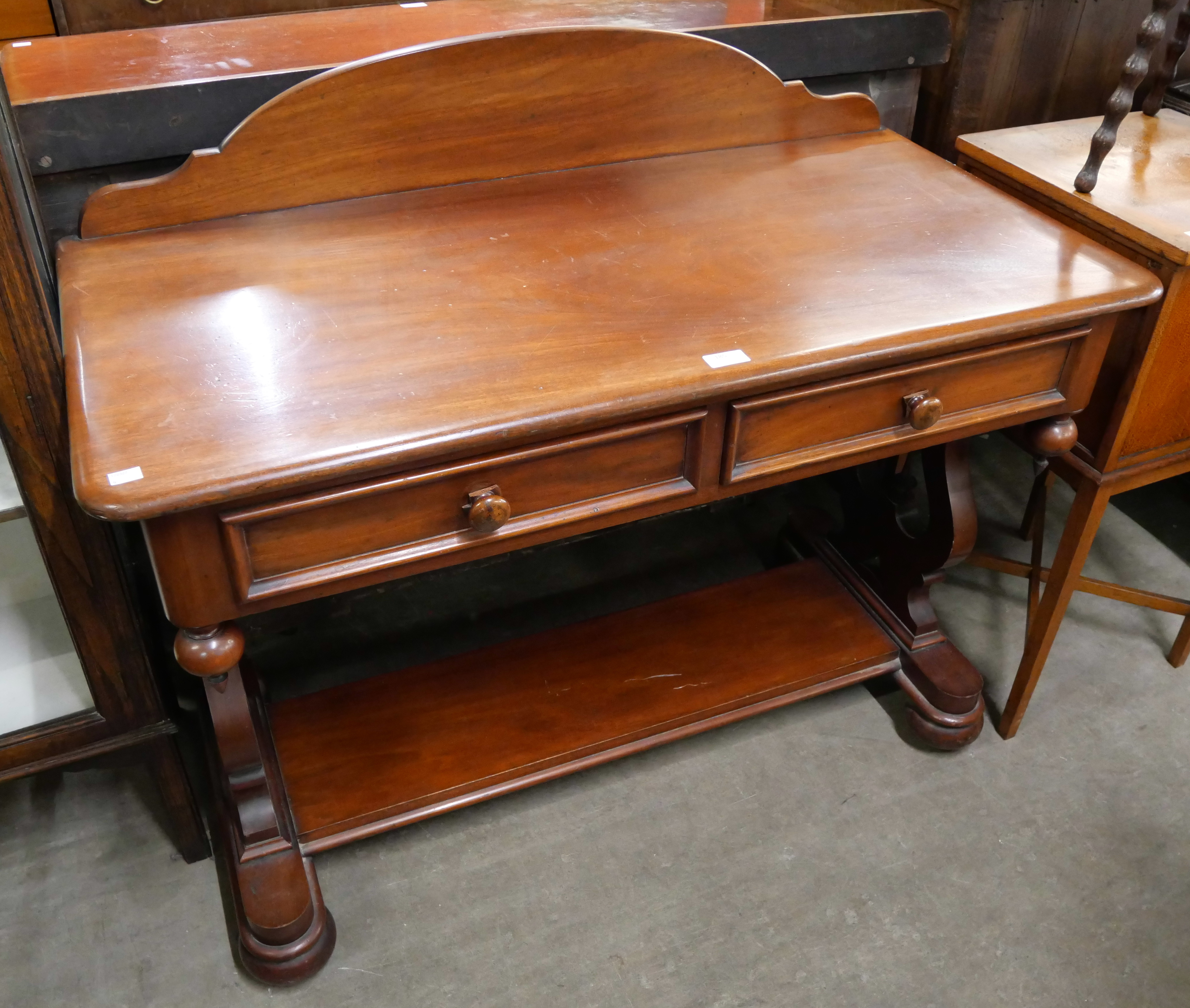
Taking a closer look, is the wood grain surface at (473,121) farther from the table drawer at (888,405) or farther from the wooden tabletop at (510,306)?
the table drawer at (888,405)

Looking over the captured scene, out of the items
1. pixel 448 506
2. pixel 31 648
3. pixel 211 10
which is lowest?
pixel 31 648

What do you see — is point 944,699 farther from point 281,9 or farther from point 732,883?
point 281,9

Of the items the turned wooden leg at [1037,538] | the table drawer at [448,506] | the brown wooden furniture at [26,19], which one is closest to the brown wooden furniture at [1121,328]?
the turned wooden leg at [1037,538]

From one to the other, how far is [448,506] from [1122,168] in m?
1.22

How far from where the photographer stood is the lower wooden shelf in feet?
5.23

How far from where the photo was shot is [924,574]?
1.83m

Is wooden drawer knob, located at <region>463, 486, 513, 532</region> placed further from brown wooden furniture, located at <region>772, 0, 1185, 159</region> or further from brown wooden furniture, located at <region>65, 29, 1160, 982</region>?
brown wooden furniture, located at <region>772, 0, 1185, 159</region>

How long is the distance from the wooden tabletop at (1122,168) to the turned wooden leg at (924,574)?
0.40 meters

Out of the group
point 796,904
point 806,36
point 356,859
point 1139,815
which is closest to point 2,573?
point 356,859

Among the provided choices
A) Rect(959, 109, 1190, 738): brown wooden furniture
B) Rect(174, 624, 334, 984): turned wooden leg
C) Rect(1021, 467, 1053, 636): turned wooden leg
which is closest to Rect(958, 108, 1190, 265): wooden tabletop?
Rect(959, 109, 1190, 738): brown wooden furniture

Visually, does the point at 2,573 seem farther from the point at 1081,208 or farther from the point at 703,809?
the point at 1081,208

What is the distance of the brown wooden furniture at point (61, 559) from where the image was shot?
1146mm

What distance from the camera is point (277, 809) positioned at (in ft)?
4.94

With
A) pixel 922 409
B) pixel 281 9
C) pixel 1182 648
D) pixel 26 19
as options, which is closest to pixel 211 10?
pixel 281 9
